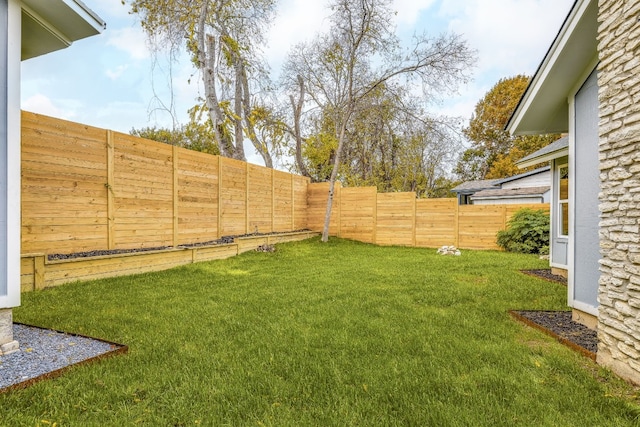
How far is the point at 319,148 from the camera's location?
52.5 ft

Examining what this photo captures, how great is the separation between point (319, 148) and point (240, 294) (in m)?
11.9

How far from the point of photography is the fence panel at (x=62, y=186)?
4.89 meters

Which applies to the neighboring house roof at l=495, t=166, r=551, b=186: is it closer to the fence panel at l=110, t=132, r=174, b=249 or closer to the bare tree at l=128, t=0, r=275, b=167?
the bare tree at l=128, t=0, r=275, b=167

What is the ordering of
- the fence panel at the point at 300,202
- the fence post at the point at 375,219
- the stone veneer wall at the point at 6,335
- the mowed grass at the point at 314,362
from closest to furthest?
1. the mowed grass at the point at 314,362
2. the stone veneer wall at the point at 6,335
3. the fence post at the point at 375,219
4. the fence panel at the point at 300,202

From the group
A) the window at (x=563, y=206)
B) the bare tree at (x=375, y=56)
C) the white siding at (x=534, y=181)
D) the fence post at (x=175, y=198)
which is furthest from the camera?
the white siding at (x=534, y=181)

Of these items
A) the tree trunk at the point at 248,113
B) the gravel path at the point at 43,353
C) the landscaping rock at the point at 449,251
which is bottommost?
the gravel path at the point at 43,353

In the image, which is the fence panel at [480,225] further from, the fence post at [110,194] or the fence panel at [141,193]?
the fence post at [110,194]

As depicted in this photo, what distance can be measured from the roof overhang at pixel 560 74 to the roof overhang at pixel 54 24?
4806 mm

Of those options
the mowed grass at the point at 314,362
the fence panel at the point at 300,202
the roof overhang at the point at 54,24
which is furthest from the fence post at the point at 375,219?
the roof overhang at the point at 54,24

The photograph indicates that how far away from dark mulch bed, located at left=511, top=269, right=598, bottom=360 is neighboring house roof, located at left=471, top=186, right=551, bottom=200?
15838 mm

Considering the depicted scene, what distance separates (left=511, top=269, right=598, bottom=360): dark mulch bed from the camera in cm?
310

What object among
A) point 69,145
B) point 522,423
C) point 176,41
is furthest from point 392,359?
point 176,41

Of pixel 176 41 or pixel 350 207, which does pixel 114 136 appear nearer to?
pixel 176 41

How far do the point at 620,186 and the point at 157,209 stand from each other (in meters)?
7.12
